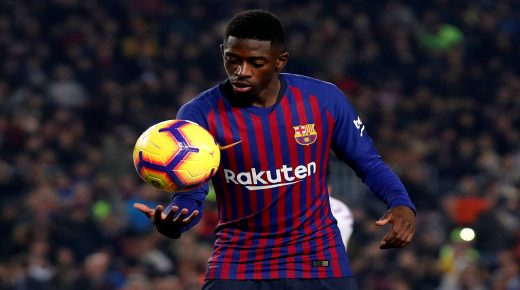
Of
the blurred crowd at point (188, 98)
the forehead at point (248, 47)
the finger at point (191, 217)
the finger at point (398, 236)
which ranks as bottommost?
the blurred crowd at point (188, 98)

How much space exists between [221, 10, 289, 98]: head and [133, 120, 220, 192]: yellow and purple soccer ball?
31 centimetres

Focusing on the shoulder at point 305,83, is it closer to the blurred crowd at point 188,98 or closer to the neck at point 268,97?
the neck at point 268,97

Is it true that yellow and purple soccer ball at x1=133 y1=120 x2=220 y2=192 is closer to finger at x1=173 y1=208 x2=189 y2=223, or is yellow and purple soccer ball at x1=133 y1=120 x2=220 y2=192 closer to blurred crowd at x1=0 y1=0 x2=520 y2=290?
finger at x1=173 y1=208 x2=189 y2=223

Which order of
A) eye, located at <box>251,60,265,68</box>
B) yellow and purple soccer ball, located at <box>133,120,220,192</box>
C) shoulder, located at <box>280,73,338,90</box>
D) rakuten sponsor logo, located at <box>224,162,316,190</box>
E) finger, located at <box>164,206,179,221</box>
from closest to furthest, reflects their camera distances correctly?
finger, located at <box>164,206,179,221</box> → yellow and purple soccer ball, located at <box>133,120,220,192</box> → eye, located at <box>251,60,265,68</box> → rakuten sponsor logo, located at <box>224,162,316,190</box> → shoulder, located at <box>280,73,338,90</box>

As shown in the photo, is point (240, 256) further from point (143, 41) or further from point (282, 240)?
point (143, 41)

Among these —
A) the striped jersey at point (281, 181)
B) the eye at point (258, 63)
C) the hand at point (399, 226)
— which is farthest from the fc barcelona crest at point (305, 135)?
the hand at point (399, 226)

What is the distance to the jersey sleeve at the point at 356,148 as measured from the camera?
5.02 meters

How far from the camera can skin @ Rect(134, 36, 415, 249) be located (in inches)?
185

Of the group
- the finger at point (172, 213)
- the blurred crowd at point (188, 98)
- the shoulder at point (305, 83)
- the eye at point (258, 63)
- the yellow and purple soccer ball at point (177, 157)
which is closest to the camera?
the finger at point (172, 213)

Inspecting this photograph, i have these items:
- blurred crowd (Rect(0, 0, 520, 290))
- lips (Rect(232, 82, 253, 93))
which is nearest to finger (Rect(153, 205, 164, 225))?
lips (Rect(232, 82, 253, 93))

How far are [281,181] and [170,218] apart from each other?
61 centimetres

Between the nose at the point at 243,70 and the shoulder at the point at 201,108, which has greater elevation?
the nose at the point at 243,70

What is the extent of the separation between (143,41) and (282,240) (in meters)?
12.1

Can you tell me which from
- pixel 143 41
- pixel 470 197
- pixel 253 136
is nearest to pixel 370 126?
pixel 470 197
